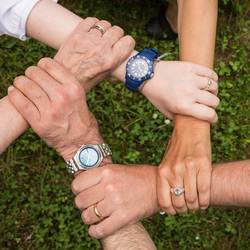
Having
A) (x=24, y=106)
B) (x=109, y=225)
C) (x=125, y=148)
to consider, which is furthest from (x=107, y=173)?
(x=125, y=148)

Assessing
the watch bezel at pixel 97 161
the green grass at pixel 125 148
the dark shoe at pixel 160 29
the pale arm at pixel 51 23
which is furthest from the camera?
the dark shoe at pixel 160 29

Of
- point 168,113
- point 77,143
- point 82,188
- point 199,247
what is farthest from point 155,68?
point 199,247

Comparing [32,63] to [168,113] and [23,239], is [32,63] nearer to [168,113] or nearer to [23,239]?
[23,239]

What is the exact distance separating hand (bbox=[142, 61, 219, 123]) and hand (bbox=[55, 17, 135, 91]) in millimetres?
203

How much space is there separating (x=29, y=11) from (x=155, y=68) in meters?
0.62

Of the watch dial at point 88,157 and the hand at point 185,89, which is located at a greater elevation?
the hand at point 185,89

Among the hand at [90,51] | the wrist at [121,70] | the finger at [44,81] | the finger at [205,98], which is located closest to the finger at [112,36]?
the hand at [90,51]

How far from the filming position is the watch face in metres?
2.25

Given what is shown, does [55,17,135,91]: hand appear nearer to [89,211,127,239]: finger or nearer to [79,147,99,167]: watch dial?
[79,147,99,167]: watch dial

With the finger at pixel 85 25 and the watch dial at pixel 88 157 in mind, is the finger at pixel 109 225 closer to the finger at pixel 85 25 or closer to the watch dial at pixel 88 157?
the watch dial at pixel 88 157

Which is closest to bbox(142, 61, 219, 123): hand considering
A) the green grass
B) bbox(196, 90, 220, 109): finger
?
bbox(196, 90, 220, 109): finger

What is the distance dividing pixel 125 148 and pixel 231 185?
1.46 metres

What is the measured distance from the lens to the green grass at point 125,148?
130 inches

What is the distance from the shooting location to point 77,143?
2193mm
